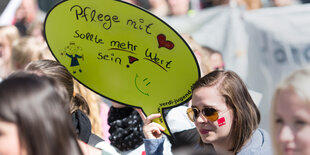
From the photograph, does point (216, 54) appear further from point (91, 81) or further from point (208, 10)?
point (91, 81)

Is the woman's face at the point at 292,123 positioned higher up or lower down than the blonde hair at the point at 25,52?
higher up

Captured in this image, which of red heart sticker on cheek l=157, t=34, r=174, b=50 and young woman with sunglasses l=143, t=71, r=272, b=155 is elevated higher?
red heart sticker on cheek l=157, t=34, r=174, b=50

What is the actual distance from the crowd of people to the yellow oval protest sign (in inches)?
3.4

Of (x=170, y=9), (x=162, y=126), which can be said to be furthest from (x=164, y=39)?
(x=170, y=9)

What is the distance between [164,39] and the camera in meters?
2.15

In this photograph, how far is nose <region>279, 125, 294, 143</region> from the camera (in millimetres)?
1545

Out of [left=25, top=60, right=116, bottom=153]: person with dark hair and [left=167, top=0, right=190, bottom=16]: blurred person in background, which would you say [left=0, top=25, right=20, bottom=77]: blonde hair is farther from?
[left=25, top=60, right=116, bottom=153]: person with dark hair

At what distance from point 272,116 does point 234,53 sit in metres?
2.62

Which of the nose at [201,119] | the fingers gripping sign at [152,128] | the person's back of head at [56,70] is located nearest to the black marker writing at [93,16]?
the person's back of head at [56,70]

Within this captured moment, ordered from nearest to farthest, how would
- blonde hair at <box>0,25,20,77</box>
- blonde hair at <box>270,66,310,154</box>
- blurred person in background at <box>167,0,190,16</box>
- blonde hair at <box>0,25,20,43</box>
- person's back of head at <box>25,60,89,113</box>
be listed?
1. blonde hair at <box>270,66,310,154</box>
2. person's back of head at <box>25,60,89,113</box>
3. blonde hair at <box>0,25,20,77</box>
4. blonde hair at <box>0,25,20,43</box>
5. blurred person in background at <box>167,0,190,16</box>

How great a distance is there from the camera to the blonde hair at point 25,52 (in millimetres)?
3933

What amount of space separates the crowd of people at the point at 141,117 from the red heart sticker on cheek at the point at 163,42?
20 cm

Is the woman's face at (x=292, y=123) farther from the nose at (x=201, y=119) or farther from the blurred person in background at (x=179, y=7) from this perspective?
the blurred person in background at (x=179, y=7)

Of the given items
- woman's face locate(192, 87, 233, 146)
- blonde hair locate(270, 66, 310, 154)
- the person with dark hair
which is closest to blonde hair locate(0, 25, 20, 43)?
the person with dark hair
